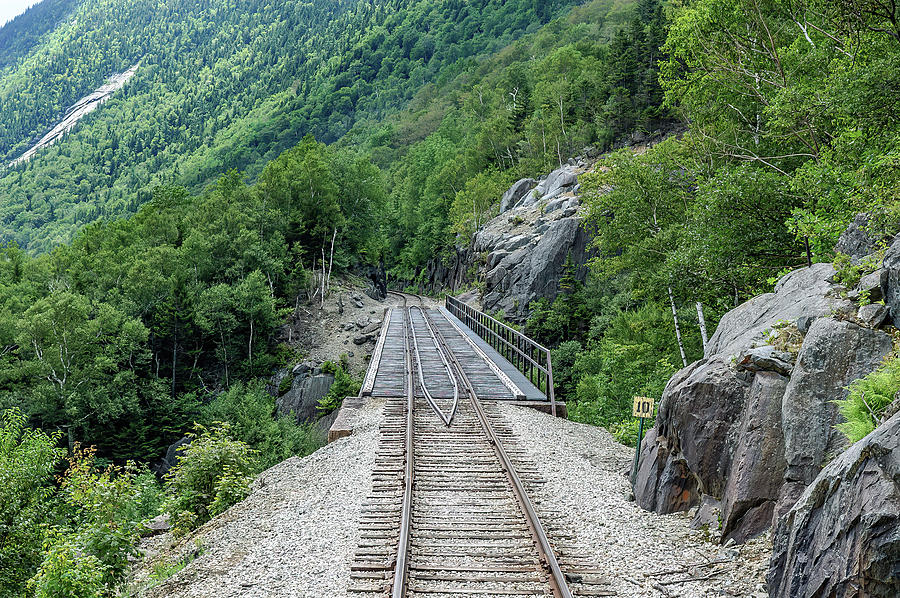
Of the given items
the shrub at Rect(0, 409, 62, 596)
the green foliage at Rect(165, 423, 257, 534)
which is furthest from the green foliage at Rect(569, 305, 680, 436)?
the shrub at Rect(0, 409, 62, 596)

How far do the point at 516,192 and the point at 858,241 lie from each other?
45231mm

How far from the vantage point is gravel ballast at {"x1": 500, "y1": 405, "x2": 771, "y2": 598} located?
565cm

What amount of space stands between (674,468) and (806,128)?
10.6m

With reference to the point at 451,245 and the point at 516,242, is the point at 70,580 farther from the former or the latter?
the point at 451,245

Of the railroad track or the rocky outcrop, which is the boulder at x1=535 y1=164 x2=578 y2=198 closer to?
the railroad track

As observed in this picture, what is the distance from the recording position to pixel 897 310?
5391mm

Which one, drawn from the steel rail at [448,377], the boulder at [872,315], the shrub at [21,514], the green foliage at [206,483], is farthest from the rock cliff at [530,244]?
the shrub at [21,514]

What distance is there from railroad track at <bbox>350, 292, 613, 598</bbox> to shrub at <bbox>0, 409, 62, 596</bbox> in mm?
8359

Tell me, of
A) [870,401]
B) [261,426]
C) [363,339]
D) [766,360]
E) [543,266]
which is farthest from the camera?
[363,339]

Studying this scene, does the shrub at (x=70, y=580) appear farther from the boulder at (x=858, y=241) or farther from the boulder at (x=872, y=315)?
the boulder at (x=858, y=241)

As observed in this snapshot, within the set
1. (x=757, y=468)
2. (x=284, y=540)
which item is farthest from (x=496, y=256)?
(x=757, y=468)

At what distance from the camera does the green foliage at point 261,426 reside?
21.7 m

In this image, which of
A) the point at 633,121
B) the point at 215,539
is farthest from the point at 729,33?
the point at 633,121

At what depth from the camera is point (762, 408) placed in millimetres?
6348
